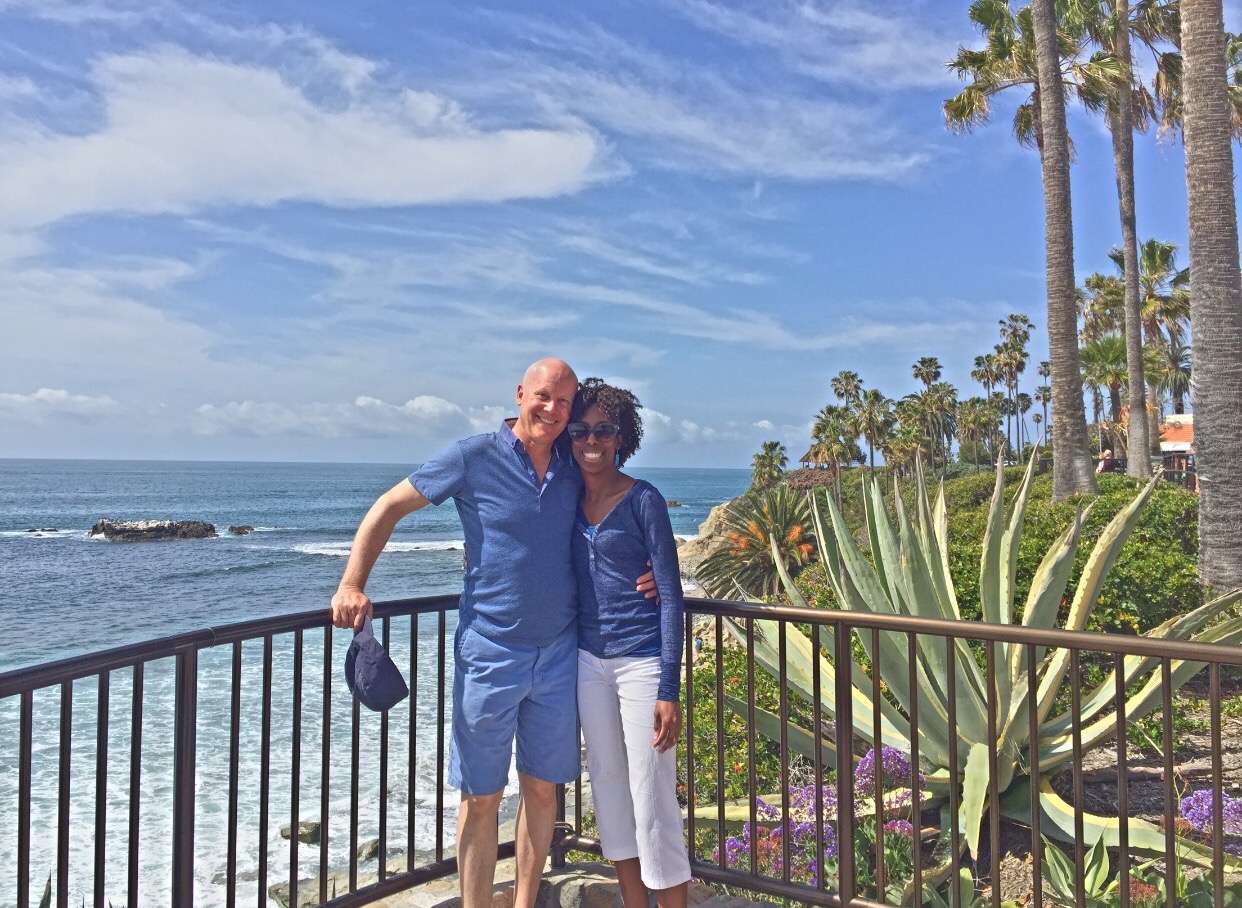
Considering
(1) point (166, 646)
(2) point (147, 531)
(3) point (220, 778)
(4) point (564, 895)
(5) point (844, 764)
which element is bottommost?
(3) point (220, 778)

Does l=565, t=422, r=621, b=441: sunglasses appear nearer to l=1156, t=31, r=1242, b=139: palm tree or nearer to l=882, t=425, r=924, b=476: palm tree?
l=1156, t=31, r=1242, b=139: palm tree

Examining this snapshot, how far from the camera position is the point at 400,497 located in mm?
2623

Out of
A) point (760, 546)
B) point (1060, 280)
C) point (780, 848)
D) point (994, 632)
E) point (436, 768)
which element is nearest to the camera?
point (994, 632)

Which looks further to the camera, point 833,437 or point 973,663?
point 833,437

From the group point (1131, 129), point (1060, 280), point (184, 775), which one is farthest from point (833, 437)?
point (184, 775)

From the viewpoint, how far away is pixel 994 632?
→ 2.53 meters

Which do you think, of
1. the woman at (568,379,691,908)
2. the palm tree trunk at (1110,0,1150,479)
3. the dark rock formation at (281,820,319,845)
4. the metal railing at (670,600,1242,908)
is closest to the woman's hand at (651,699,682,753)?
the woman at (568,379,691,908)

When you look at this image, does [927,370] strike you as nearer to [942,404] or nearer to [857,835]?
[942,404]

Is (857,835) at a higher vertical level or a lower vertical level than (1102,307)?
lower

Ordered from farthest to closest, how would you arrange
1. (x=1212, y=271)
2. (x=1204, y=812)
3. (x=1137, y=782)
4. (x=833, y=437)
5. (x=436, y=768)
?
(x=833, y=437)
(x=1212, y=271)
(x=436, y=768)
(x=1137, y=782)
(x=1204, y=812)

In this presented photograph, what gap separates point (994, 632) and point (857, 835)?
5.57 feet

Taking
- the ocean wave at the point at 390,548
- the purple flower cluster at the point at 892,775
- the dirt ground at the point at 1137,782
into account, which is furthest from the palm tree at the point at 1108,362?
the purple flower cluster at the point at 892,775

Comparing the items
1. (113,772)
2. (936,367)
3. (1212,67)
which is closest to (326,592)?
(113,772)

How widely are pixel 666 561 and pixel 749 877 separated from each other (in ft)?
3.93
